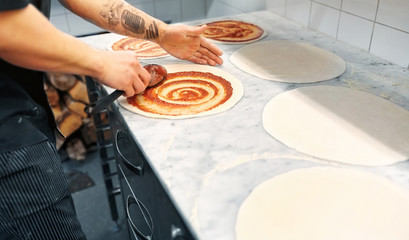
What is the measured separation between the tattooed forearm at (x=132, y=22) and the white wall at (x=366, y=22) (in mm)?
704

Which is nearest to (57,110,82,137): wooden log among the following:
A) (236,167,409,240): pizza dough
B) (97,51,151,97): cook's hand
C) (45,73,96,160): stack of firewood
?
(45,73,96,160): stack of firewood

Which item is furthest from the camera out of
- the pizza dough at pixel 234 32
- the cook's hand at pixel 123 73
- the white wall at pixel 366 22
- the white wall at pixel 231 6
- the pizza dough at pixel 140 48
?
the white wall at pixel 231 6

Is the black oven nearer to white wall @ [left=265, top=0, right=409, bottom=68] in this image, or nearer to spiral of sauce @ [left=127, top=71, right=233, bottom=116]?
spiral of sauce @ [left=127, top=71, right=233, bottom=116]

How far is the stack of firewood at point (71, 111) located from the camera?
2.00m

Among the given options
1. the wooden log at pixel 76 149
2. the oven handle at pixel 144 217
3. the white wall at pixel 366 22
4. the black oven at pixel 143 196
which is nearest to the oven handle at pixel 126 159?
the black oven at pixel 143 196

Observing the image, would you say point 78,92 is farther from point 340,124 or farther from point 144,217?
point 340,124

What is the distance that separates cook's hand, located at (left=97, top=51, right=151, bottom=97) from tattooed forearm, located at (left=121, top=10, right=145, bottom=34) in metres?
0.23

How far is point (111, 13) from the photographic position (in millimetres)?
1086

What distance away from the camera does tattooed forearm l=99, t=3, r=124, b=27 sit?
108cm

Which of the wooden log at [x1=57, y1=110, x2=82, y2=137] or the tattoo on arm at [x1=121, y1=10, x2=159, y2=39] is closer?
the tattoo on arm at [x1=121, y1=10, x2=159, y2=39]

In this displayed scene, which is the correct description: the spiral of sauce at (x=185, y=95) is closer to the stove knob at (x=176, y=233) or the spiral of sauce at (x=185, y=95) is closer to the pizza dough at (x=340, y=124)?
the pizza dough at (x=340, y=124)

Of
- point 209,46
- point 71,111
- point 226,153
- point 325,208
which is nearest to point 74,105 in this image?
point 71,111

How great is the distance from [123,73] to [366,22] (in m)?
0.83

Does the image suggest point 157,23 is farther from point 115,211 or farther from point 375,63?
point 115,211
